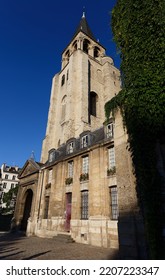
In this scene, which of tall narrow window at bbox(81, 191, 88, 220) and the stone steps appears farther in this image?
tall narrow window at bbox(81, 191, 88, 220)

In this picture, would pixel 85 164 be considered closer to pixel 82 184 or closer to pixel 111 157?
pixel 82 184

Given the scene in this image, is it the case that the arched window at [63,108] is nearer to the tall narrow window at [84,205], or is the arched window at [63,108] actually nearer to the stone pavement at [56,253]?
the tall narrow window at [84,205]

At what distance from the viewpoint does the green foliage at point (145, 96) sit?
683 centimetres

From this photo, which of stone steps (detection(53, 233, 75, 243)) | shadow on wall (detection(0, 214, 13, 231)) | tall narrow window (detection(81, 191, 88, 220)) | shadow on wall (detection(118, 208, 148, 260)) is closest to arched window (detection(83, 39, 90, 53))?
tall narrow window (detection(81, 191, 88, 220))

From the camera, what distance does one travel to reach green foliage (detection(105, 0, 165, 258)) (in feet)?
22.4

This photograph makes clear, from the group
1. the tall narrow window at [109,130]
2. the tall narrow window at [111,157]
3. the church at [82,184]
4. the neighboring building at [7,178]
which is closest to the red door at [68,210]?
the church at [82,184]

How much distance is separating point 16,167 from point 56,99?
2966 cm

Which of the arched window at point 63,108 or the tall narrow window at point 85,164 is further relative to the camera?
the arched window at point 63,108

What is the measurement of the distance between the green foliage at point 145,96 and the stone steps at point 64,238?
7310 mm

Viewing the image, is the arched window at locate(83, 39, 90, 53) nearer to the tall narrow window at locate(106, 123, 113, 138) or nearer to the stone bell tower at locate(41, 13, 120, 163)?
the stone bell tower at locate(41, 13, 120, 163)

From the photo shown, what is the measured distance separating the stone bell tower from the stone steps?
1267 centimetres

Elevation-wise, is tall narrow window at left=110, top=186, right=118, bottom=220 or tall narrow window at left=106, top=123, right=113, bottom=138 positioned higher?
tall narrow window at left=106, top=123, right=113, bottom=138

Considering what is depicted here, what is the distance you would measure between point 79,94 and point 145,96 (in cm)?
2026

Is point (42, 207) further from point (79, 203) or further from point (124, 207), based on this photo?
point (124, 207)
